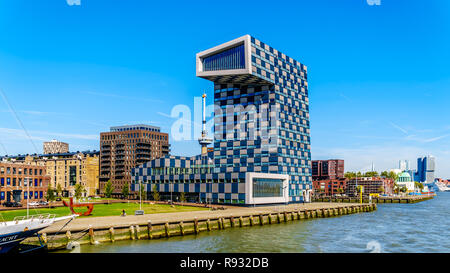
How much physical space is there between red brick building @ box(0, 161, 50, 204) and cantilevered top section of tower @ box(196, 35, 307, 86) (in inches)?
2764

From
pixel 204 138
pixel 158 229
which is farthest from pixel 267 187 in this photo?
pixel 204 138

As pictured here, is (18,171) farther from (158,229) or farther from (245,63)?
(245,63)

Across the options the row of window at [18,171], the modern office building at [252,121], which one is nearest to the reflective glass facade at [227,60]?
the modern office building at [252,121]

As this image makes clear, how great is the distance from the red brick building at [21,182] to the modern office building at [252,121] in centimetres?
3452

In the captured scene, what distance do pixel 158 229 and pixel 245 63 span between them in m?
92.9

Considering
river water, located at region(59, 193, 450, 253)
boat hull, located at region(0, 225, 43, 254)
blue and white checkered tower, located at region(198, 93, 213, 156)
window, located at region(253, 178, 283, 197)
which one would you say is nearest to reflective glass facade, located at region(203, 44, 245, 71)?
blue and white checkered tower, located at region(198, 93, 213, 156)

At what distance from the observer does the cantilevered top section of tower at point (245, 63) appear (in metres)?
141

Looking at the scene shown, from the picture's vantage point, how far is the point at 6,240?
137ft

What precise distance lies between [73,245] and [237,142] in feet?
355

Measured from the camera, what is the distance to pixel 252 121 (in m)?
150

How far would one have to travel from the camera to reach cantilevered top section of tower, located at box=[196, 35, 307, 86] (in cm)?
14062

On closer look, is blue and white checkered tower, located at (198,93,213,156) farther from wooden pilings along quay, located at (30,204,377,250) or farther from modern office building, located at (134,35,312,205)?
wooden pilings along quay, located at (30,204,377,250)
